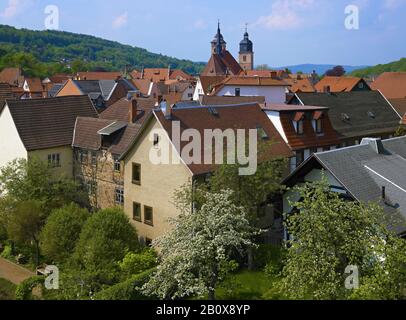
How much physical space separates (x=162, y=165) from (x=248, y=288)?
8.93 metres

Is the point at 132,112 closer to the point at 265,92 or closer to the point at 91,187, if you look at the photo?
the point at 91,187

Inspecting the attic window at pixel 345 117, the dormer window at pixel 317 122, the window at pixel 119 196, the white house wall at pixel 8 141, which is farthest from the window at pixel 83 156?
the attic window at pixel 345 117

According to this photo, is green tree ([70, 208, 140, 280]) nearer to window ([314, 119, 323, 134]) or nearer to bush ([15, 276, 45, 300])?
bush ([15, 276, 45, 300])

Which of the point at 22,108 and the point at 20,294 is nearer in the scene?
the point at 20,294

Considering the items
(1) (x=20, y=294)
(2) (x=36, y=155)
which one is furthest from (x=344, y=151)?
(2) (x=36, y=155)

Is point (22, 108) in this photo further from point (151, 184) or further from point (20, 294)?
point (20, 294)

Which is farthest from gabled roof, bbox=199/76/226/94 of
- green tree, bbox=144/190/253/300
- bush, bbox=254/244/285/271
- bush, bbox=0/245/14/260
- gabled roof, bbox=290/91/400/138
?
green tree, bbox=144/190/253/300

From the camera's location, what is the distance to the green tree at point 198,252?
18.5 meters

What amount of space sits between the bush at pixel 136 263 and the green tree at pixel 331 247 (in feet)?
35.1

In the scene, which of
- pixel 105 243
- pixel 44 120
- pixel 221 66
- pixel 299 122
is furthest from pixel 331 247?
pixel 221 66

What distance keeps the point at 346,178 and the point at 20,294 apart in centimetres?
1498

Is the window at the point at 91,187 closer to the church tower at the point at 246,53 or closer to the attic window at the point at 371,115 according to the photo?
the attic window at the point at 371,115

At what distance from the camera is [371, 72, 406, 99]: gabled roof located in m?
74.1
